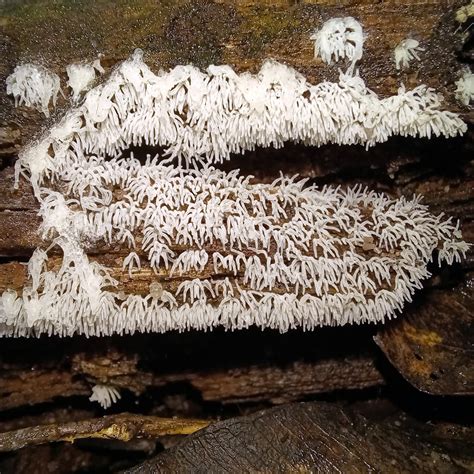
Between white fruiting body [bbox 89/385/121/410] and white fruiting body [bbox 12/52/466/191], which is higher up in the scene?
white fruiting body [bbox 12/52/466/191]

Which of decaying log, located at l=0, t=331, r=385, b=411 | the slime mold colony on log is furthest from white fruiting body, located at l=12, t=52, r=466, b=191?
decaying log, located at l=0, t=331, r=385, b=411

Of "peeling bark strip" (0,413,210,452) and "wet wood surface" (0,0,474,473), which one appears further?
"peeling bark strip" (0,413,210,452)

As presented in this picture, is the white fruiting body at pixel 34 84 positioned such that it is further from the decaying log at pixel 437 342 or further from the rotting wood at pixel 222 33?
the decaying log at pixel 437 342

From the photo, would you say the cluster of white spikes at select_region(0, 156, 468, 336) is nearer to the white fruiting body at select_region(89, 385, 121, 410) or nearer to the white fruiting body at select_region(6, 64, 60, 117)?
the white fruiting body at select_region(6, 64, 60, 117)

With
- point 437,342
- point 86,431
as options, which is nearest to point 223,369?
point 86,431

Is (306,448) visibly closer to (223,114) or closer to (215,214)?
(215,214)

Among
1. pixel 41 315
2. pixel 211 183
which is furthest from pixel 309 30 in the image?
pixel 41 315
